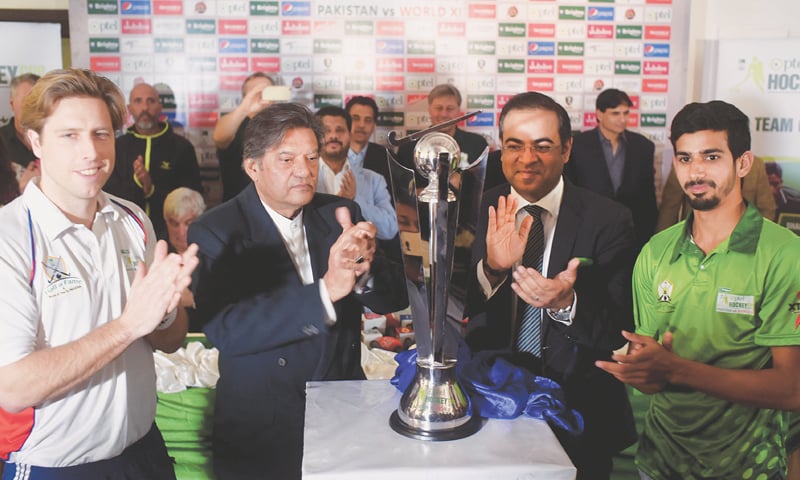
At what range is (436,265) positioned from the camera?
4.59 feet

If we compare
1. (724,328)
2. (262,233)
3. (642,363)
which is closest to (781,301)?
(724,328)

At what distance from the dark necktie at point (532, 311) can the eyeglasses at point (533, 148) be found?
16 cm

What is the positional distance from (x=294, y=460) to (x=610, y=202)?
112 centimetres

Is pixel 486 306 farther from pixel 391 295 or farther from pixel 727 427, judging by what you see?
pixel 727 427

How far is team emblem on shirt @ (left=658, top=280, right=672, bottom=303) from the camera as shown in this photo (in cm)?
180

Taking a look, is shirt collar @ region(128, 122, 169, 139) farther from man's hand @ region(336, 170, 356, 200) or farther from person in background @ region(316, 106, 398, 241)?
man's hand @ region(336, 170, 356, 200)

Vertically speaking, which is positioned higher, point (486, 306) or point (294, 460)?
point (486, 306)

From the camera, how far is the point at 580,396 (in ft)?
6.51

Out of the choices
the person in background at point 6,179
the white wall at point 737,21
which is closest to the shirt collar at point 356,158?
the white wall at point 737,21

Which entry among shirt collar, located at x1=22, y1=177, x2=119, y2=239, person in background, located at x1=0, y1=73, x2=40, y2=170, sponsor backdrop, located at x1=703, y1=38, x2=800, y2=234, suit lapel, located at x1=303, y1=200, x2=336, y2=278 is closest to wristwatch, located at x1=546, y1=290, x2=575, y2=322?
suit lapel, located at x1=303, y1=200, x2=336, y2=278

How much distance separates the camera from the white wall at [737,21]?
17.5 feet

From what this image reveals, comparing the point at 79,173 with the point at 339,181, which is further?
the point at 339,181

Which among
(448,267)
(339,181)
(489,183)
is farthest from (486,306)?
(339,181)

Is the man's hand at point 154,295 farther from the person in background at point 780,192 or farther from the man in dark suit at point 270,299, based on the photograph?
the person in background at point 780,192
